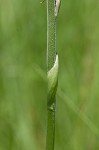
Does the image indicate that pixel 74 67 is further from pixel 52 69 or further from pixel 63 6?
pixel 52 69

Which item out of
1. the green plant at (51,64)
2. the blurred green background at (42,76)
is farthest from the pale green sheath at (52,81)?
the blurred green background at (42,76)

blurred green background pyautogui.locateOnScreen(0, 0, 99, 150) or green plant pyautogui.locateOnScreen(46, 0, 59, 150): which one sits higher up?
green plant pyautogui.locateOnScreen(46, 0, 59, 150)

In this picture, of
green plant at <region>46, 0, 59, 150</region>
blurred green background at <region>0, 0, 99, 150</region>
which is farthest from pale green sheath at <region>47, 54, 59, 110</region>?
blurred green background at <region>0, 0, 99, 150</region>

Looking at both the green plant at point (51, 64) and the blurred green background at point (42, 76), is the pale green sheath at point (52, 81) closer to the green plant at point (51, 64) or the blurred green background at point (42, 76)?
the green plant at point (51, 64)

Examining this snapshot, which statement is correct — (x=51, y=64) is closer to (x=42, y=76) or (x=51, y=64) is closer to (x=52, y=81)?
(x=52, y=81)

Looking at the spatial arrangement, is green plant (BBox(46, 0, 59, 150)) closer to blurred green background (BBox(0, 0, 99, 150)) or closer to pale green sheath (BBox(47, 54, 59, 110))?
pale green sheath (BBox(47, 54, 59, 110))

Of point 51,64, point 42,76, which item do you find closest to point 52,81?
point 51,64

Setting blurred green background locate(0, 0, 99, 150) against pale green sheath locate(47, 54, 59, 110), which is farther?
blurred green background locate(0, 0, 99, 150)

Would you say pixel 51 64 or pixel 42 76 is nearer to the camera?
pixel 51 64

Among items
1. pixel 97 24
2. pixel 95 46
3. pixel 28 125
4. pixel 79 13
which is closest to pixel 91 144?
pixel 28 125

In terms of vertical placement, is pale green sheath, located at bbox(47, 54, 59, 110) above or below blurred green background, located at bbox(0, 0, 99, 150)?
above
